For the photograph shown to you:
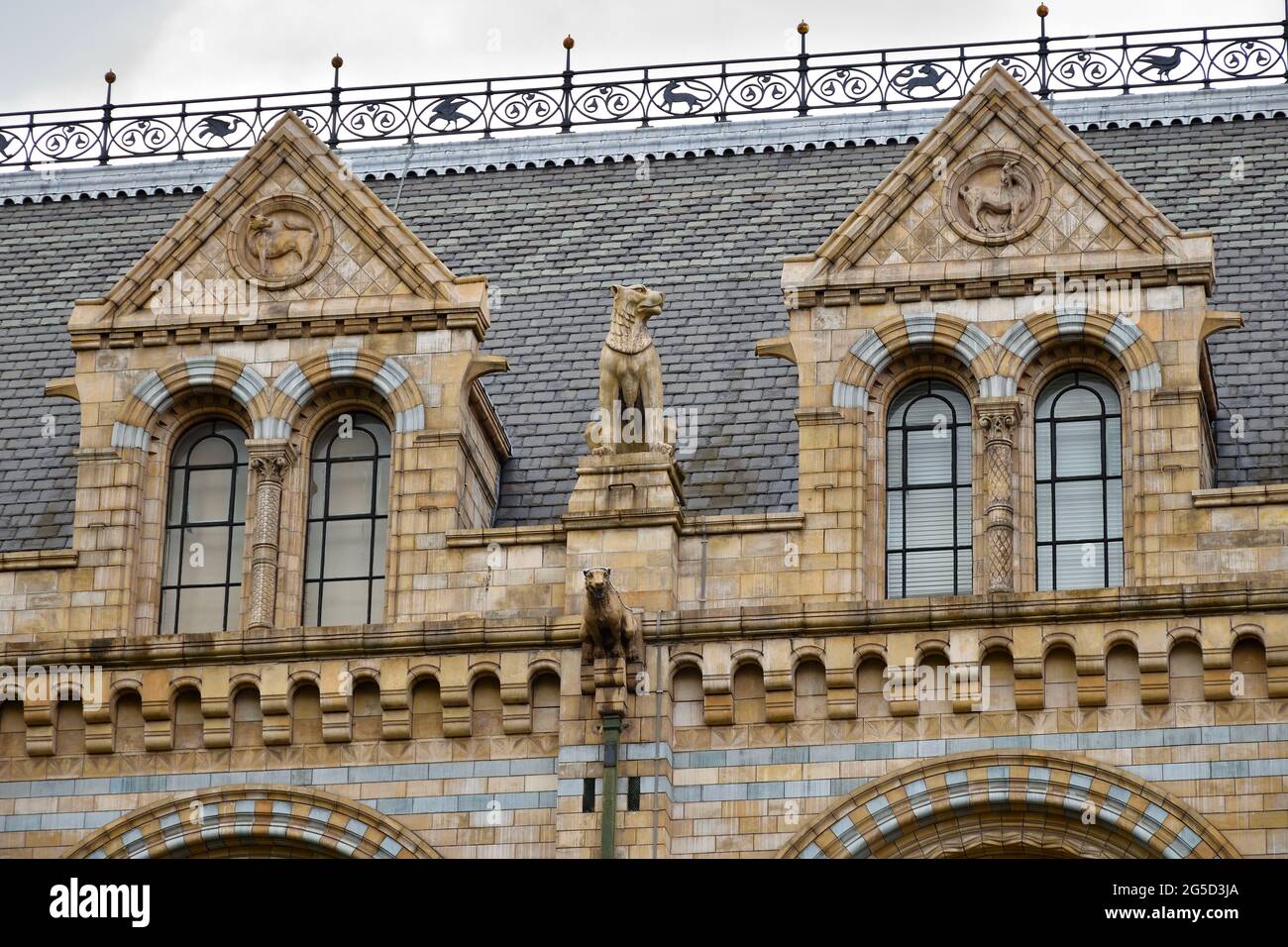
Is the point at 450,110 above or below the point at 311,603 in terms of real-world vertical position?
above

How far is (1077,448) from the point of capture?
4694 cm

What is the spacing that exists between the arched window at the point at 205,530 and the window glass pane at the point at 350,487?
1.19 metres

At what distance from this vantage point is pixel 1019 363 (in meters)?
47.0

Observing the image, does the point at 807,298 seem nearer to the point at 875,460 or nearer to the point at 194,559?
the point at 875,460

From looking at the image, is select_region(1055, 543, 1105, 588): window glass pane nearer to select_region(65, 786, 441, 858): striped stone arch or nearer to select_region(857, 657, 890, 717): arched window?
select_region(857, 657, 890, 717): arched window

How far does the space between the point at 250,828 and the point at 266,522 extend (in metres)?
4.11

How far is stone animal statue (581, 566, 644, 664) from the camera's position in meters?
44.6

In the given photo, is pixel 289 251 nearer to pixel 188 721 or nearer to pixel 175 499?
pixel 175 499

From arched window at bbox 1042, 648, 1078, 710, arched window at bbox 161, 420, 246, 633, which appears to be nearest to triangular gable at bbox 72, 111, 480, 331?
arched window at bbox 161, 420, 246, 633

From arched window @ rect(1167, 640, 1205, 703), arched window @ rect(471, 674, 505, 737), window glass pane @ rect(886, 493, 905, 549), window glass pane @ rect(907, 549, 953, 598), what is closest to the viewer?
arched window @ rect(1167, 640, 1205, 703)

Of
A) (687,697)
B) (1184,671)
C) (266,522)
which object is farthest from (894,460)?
(266,522)

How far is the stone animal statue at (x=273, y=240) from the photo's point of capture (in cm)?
4944

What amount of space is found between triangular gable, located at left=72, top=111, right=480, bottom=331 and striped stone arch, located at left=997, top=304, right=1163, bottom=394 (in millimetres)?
6952
